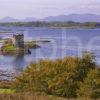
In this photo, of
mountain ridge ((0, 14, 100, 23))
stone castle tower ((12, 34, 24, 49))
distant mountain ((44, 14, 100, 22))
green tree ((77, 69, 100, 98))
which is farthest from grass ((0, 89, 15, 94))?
distant mountain ((44, 14, 100, 22))

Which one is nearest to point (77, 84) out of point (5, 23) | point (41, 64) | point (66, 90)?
point (66, 90)

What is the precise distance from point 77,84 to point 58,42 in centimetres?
81

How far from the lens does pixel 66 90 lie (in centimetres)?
489

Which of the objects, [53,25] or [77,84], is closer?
[77,84]

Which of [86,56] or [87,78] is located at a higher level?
[86,56]

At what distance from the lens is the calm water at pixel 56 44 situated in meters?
5.14

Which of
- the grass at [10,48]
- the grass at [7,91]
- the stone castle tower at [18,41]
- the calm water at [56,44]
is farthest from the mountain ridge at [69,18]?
the grass at [7,91]

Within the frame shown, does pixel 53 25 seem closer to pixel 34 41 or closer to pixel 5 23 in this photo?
pixel 34 41

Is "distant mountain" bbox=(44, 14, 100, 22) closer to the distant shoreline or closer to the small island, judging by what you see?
the distant shoreline

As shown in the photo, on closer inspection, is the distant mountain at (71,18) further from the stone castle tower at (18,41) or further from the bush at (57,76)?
the bush at (57,76)

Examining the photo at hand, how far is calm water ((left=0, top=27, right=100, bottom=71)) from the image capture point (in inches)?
202

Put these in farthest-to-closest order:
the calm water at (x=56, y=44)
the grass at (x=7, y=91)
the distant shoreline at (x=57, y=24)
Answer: the distant shoreline at (x=57, y=24) < the calm water at (x=56, y=44) < the grass at (x=7, y=91)

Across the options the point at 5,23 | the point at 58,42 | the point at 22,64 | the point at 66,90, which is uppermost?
the point at 5,23

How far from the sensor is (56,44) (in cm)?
527
